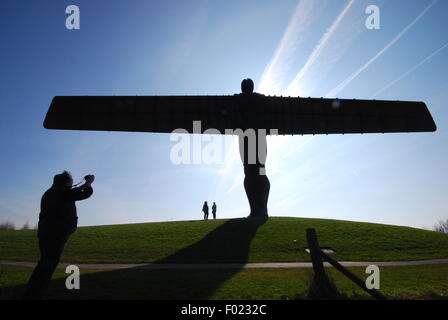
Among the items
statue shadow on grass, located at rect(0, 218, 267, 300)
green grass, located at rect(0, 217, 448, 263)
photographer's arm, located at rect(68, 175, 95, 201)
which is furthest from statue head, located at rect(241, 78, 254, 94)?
photographer's arm, located at rect(68, 175, 95, 201)

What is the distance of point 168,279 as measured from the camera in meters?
7.97

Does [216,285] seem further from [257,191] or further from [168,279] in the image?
[257,191]

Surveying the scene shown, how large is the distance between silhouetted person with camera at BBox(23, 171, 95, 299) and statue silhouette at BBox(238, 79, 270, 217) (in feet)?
35.0

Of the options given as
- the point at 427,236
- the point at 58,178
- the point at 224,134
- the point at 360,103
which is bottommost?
the point at 427,236

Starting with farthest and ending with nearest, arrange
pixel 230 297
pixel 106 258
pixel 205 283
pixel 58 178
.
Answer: pixel 106 258, pixel 205 283, pixel 230 297, pixel 58 178

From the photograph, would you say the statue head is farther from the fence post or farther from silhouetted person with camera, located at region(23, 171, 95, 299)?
silhouetted person with camera, located at region(23, 171, 95, 299)

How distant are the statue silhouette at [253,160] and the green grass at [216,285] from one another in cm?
616

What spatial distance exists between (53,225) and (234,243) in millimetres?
10180

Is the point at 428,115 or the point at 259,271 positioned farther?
the point at 428,115

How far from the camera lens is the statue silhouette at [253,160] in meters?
14.7
